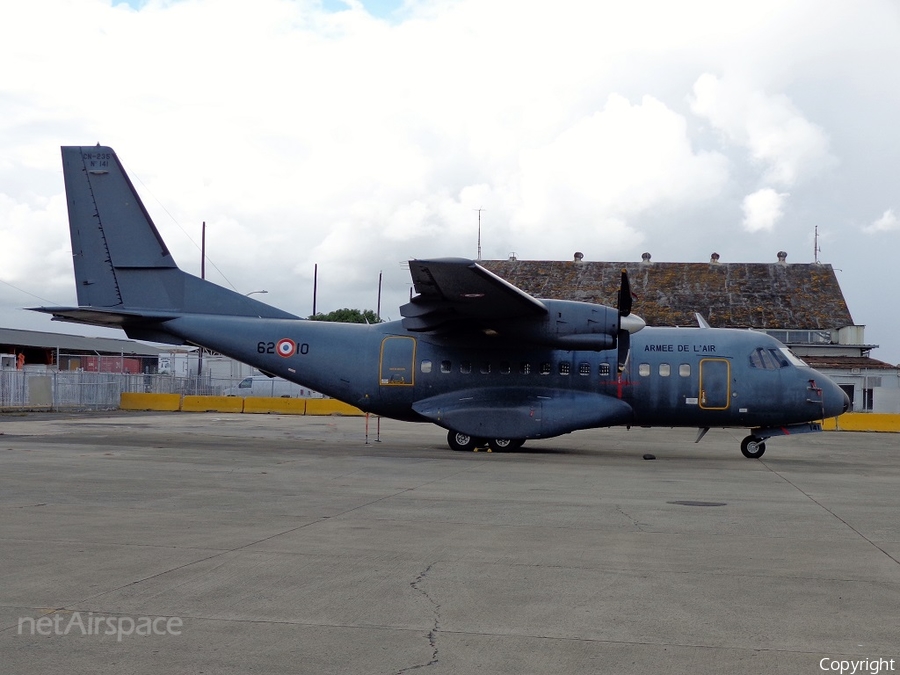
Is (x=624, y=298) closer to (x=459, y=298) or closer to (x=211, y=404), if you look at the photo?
(x=459, y=298)

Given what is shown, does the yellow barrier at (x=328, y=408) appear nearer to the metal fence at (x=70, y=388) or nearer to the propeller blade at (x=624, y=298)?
the metal fence at (x=70, y=388)

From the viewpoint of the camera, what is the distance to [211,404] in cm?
4412

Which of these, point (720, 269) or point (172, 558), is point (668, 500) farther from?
point (720, 269)

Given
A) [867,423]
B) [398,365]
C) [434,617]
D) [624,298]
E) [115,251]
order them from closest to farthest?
[434,617]
[624,298]
[398,365]
[115,251]
[867,423]

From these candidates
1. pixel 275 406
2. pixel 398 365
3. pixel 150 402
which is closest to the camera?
pixel 398 365

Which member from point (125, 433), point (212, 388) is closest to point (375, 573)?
point (125, 433)

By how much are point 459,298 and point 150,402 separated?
96.2 ft

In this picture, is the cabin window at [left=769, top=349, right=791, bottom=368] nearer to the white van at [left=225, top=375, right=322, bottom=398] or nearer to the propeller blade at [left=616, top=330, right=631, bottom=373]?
the propeller blade at [left=616, top=330, right=631, bottom=373]

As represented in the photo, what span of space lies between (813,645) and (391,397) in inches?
674

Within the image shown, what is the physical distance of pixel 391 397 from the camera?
22.3m

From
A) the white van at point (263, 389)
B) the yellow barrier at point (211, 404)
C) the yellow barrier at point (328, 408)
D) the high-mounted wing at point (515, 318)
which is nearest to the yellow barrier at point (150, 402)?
the yellow barrier at point (211, 404)

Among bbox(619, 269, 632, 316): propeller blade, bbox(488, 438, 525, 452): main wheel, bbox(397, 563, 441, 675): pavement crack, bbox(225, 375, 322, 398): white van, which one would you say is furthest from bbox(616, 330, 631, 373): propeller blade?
bbox(225, 375, 322, 398): white van

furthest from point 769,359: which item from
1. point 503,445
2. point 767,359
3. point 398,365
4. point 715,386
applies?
point 398,365

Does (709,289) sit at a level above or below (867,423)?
above
